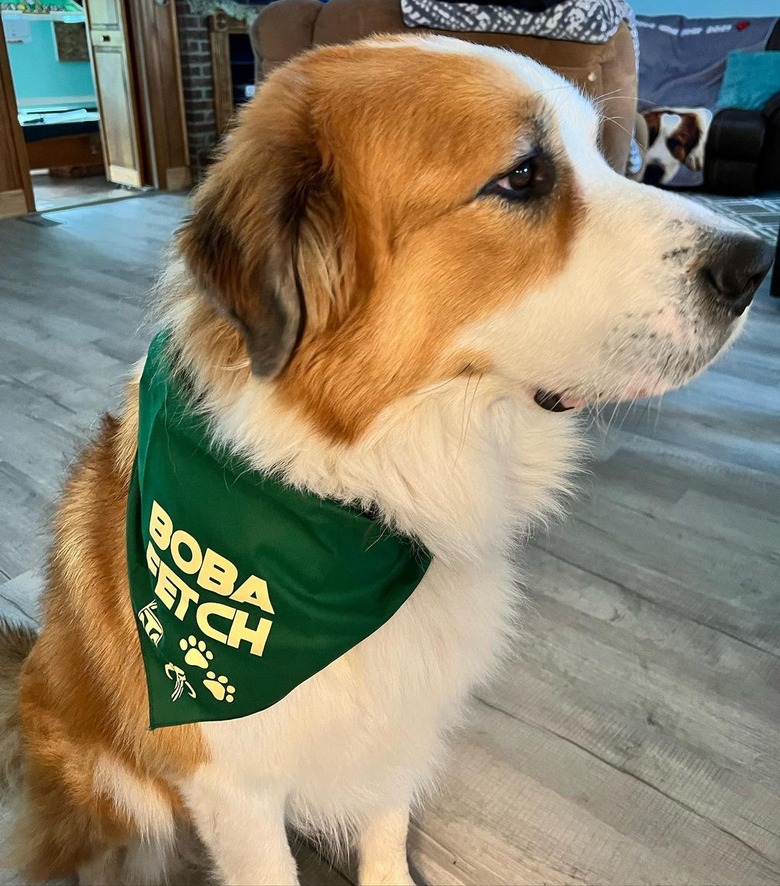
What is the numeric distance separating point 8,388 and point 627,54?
244 cm

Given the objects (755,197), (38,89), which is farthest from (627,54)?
(38,89)

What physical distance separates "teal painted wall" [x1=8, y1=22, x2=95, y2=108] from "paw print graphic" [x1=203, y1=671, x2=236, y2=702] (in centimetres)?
916

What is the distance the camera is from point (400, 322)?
90 cm

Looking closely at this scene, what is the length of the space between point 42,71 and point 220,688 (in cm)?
952

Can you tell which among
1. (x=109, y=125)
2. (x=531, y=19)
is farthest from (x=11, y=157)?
(x=531, y=19)

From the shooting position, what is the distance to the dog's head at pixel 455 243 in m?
0.88

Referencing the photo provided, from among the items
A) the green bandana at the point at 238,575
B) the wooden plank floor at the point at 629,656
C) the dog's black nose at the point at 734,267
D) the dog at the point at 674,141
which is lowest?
the wooden plank floor at the point at 629,656

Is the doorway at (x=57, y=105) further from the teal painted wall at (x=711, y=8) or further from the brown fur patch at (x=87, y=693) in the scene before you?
the brown fur patch at (x=87, y=693)

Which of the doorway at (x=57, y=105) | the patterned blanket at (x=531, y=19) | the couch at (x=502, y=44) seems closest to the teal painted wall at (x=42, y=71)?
the doorway at (x=57, y=105)

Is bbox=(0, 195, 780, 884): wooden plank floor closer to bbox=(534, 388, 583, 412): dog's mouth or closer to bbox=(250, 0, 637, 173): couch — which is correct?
bbox=(534, 388, 583, 412): dog's mouth

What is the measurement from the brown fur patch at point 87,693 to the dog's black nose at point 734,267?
811mm

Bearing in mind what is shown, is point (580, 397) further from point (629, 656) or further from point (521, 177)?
point (629, 656)

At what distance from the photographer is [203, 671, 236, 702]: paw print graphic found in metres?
0.97

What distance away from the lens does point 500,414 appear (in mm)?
1021
